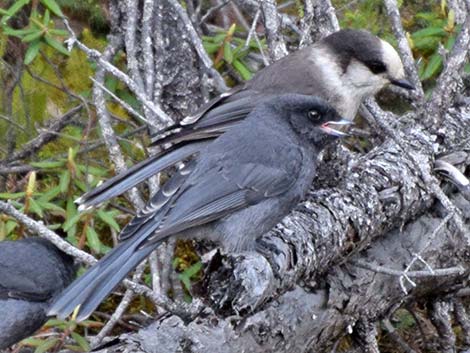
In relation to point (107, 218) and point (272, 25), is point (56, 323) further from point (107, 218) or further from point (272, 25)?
point (272, 25)

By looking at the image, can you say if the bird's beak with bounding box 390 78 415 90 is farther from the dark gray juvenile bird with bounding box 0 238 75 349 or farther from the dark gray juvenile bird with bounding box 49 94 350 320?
the dark gray juvenile bird with bounding box 0 238 75 349

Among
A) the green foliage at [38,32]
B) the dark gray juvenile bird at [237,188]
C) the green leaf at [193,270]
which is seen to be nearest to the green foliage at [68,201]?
the green leaf at [193,270]

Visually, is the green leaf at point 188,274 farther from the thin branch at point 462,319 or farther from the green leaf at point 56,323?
the thin branch at point 462,319

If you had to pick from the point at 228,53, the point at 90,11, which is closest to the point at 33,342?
the point at 228,53

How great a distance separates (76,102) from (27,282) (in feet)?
3.10

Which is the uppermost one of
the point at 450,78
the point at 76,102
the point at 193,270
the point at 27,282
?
the point at 76,102

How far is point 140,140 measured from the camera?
4969mm

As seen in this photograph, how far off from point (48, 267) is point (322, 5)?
5.78 ft

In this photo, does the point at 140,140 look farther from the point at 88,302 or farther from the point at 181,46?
the point at 88,302

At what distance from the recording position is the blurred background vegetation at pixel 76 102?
174 inches

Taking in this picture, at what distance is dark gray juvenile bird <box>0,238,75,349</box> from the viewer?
4.70 metres

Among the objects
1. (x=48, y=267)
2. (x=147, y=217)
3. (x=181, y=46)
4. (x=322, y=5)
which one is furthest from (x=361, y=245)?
(x=48, y=267)

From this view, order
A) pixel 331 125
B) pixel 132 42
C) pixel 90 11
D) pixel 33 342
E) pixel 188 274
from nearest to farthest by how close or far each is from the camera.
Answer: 1. pixel 331 125
2. pixel 33 342
3. pixel 132 42
4. pixel 188 274
5. pixel 90 11

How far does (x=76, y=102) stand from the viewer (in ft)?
17.1
